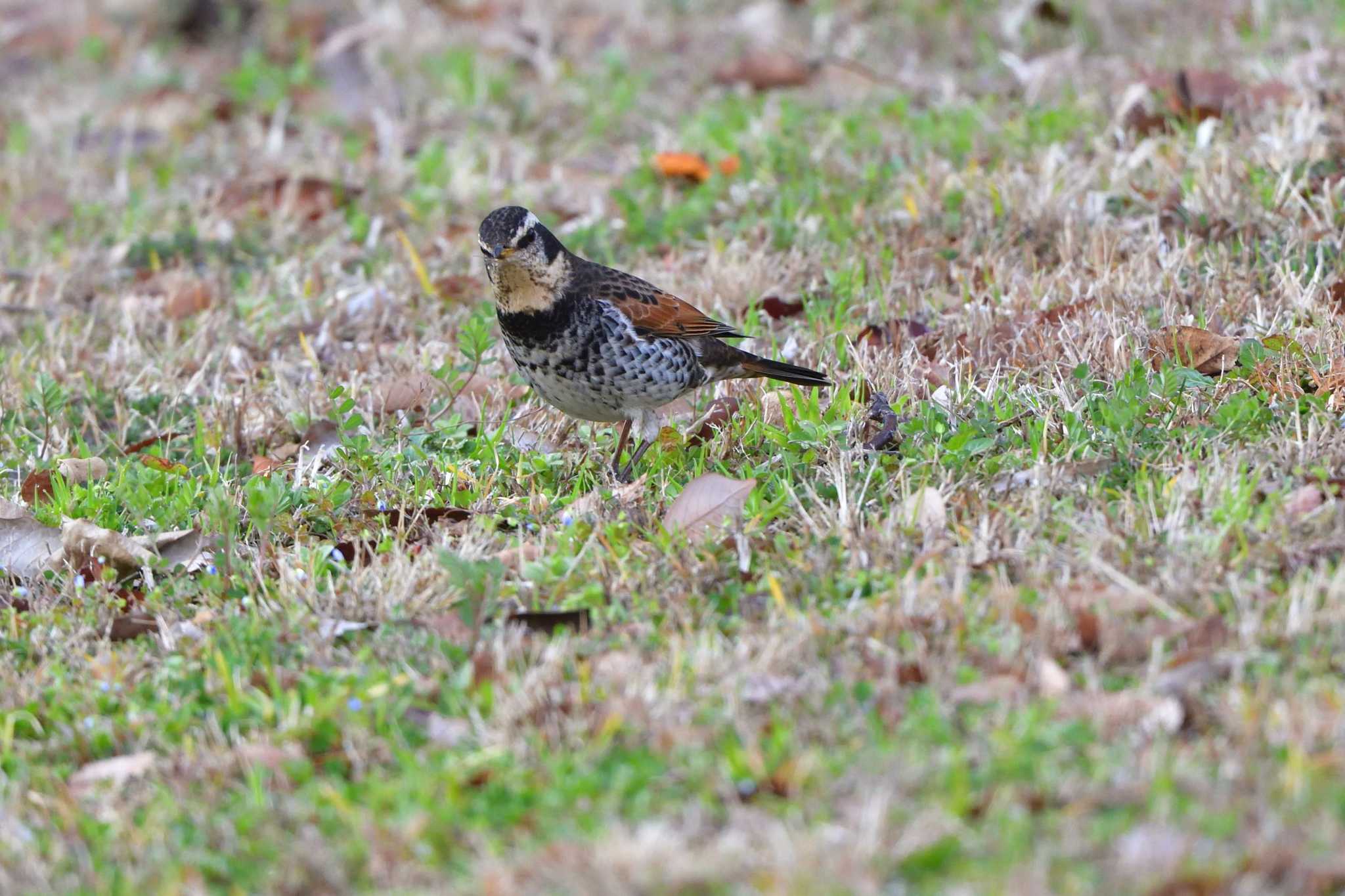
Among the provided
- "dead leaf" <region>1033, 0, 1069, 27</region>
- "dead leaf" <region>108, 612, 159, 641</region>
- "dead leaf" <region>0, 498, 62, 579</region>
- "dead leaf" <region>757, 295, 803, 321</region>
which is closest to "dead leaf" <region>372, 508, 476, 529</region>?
"dead leaf" <region>108, 612, 159, 641</region>

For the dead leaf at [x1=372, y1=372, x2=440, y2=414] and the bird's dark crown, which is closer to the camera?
the bird's dark crown

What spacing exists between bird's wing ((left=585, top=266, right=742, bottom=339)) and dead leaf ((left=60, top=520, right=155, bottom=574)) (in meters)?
1.69

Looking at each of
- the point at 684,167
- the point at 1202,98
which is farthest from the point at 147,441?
the point at 1202,98

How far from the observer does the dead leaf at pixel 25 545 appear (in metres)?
4.84

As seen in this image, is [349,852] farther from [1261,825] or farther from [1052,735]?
[1261,825]

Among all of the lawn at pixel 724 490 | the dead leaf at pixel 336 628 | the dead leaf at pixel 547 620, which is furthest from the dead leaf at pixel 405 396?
the dead leaf at pixel 547 620

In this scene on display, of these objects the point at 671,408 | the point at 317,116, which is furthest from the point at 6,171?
the point at 671,408

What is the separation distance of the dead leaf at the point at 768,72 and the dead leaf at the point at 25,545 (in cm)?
550

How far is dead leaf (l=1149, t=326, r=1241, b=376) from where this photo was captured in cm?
536

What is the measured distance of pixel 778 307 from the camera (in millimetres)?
6691

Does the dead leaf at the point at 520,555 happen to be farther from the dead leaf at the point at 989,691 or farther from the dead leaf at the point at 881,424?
the dead leaf at the point at 989,691

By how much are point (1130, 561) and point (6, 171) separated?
714 cm

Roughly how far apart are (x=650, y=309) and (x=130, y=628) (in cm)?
202

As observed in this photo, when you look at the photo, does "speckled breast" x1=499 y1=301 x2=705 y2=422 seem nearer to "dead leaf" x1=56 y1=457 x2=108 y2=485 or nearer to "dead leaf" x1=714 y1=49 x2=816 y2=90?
"dead leaf" x1=56 y1=457 x2=108 y2=485
